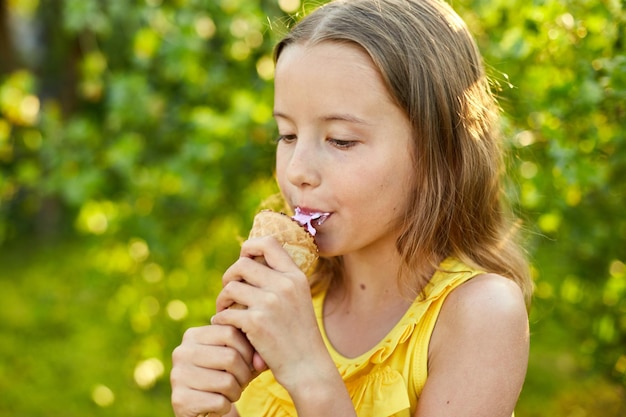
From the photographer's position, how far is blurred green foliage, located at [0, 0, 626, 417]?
8.26 feet

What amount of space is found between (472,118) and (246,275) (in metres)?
0.71

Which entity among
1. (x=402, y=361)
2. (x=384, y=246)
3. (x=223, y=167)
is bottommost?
(x=402, y=361)

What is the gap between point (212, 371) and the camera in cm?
169

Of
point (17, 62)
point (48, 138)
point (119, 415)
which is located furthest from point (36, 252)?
point (48, 138)

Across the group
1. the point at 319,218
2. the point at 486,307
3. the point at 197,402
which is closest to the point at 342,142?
the point at 319,218

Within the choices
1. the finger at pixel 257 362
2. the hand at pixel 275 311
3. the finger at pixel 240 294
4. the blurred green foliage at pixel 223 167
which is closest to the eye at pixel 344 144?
the hand at pixel 275 311

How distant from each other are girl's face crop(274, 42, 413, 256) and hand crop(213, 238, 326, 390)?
171mm

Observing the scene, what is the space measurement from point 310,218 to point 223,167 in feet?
5.04

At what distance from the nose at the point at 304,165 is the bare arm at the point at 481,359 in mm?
446

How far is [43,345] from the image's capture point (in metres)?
5.28

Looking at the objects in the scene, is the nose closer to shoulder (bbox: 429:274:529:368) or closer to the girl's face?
the girl's face

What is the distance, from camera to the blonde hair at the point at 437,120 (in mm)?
1878

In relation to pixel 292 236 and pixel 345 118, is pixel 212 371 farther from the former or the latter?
pixel 345 118

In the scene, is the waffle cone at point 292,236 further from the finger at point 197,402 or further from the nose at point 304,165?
the finger at point 197,402
